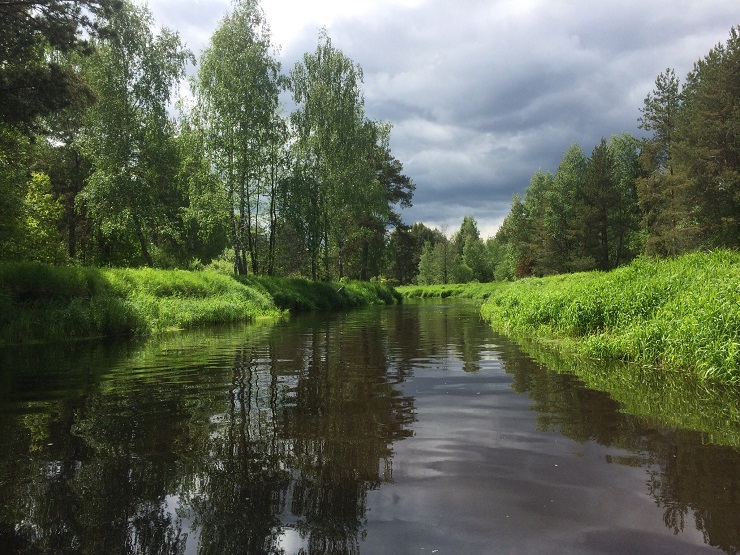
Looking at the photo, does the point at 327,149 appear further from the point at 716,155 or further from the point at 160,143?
the point at 716,155

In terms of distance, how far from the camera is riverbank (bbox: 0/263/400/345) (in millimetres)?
13023

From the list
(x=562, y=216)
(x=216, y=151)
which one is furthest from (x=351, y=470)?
(x=562, y=216)

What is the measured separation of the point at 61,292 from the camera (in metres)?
14.6

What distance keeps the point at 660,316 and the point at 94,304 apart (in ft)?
48.6

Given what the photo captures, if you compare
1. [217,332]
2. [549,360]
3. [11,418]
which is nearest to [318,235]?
[217,332]

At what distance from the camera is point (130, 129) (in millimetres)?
26641

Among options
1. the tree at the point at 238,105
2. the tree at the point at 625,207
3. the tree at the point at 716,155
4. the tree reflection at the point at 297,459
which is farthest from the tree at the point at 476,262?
the tree reflection at the point at 297,459

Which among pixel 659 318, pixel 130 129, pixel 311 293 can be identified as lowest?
pixel 659 318

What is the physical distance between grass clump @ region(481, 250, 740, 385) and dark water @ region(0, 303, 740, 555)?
6.11 ft

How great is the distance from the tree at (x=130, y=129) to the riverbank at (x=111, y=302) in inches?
299

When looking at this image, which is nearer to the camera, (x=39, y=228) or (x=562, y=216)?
(x=39, y=228)

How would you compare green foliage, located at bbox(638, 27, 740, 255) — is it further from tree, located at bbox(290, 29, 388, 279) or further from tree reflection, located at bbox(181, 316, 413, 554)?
tree reflection, located at bbox(181, 316, 413, 554)

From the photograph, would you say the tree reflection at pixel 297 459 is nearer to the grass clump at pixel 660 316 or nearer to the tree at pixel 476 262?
the grass clump at pixel 660 316

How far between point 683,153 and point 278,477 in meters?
36.8
